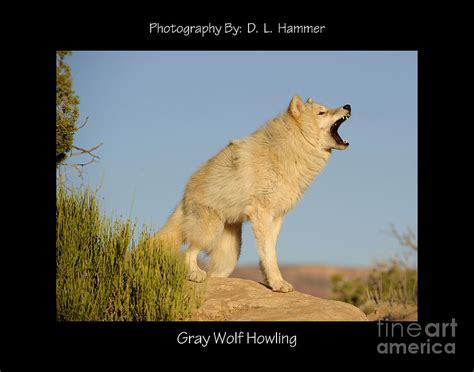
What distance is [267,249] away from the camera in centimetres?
808

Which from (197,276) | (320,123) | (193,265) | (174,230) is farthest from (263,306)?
(320,123)

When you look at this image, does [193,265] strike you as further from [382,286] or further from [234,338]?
[382,286]

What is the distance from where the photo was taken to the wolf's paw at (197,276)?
8.48 metres

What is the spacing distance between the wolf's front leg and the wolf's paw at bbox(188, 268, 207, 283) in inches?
36.0

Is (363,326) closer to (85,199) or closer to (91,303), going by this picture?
(91,303)

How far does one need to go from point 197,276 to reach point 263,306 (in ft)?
4.64

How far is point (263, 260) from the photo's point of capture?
8.12 m

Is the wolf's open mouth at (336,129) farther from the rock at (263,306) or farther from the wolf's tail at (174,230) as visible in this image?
the wolf's tail at (174,230)

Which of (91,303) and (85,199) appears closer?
(91,303)

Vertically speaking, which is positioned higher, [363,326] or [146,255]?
[146,255]

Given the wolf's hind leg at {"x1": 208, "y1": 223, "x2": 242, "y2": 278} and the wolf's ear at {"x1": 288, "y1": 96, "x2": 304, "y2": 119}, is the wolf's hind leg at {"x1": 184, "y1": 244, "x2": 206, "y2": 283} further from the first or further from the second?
the wolf's ear at {"x1": 288, "y1": 96, "x2": 304, "y2": 119}
